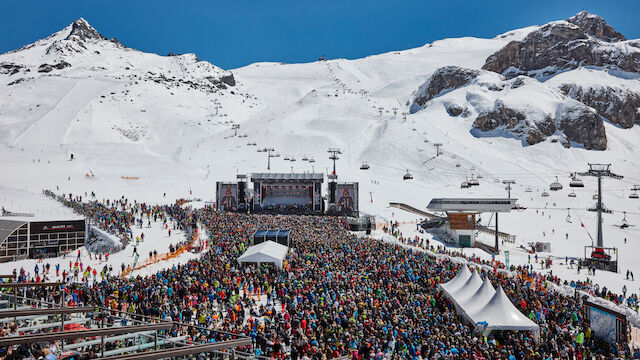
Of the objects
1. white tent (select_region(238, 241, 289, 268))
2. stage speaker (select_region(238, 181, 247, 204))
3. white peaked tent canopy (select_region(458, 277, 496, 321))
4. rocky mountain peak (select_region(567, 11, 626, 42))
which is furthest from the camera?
rocky mountain peak (select_region(567, 11, 626, 42))

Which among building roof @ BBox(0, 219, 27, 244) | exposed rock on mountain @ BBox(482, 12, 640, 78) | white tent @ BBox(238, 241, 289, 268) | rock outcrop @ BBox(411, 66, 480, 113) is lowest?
white tent @ BBox(238, 241, 289, 268)

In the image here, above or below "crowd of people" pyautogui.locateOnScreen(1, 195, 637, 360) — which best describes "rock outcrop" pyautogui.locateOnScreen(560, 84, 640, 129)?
above

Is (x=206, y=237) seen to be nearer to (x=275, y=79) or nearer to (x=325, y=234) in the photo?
(x=325, y=234)

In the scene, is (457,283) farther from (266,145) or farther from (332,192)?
(266,145)

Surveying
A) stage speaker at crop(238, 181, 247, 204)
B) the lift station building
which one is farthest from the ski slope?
stage speaker at crop(238, 181, 247, 204)

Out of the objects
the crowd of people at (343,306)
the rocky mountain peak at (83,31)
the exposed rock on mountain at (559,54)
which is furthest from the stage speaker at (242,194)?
the rocky mountain peak at (83,31)

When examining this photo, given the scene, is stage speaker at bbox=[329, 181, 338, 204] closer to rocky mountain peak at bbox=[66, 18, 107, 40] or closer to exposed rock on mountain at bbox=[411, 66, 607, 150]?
exposed rock on mountain at bbox=[411, 66, 607, 150]

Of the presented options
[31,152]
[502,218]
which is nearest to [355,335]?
[502,218]
